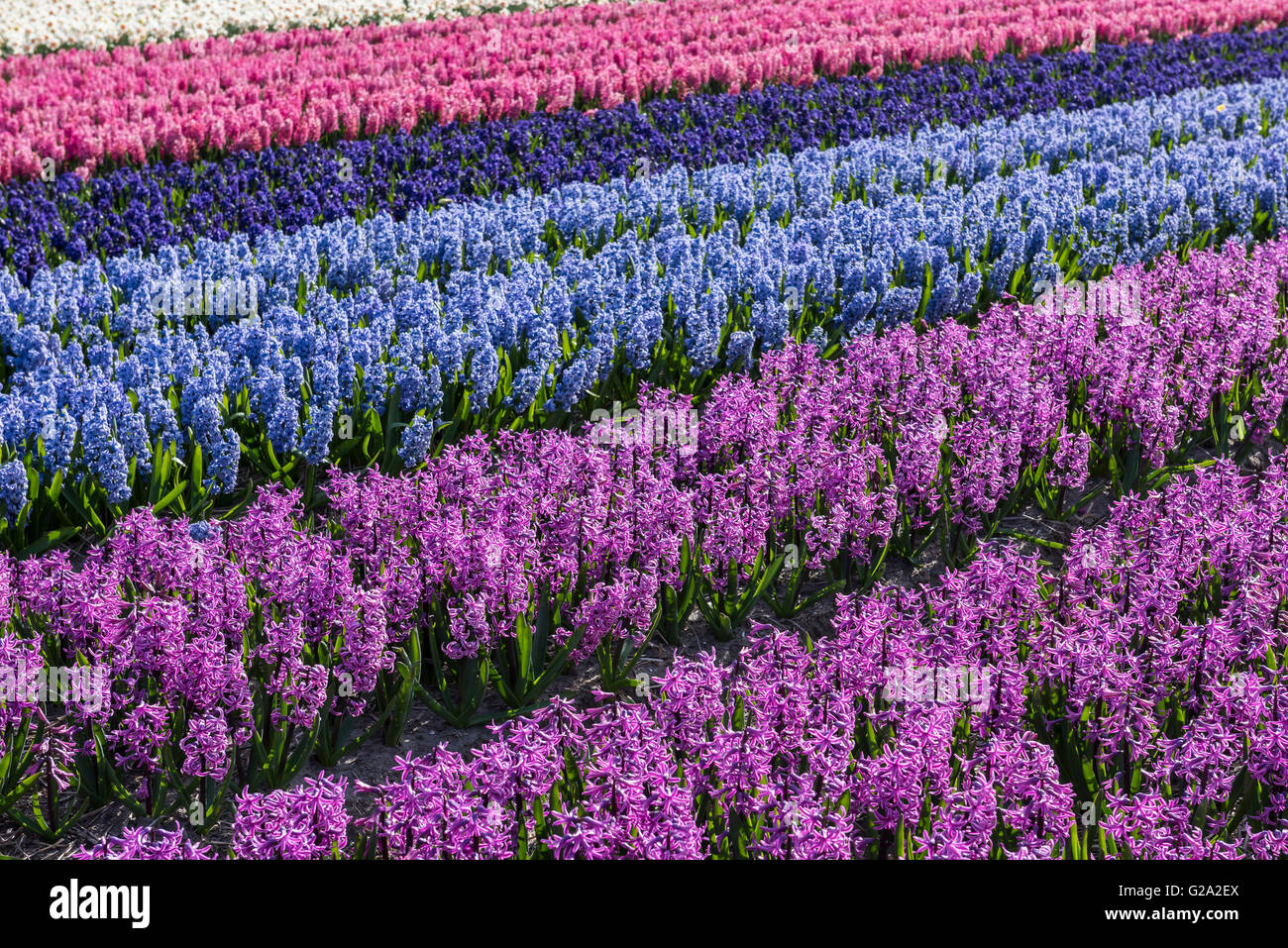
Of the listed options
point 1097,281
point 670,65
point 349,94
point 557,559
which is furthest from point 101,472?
point 670,65

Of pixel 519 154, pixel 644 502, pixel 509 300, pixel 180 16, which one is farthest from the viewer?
pixel 180 16

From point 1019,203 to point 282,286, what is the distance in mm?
→ 5215

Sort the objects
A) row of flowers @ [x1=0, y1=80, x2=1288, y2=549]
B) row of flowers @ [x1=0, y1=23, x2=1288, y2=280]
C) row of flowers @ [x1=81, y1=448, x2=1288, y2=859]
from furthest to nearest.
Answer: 1. row of flowers @ [x1=0, y1=23, x2=1288, y2=280]
2. row of flowers @ [x1=0, y1=80, x2=1288, y2=549]
3. row of flowers @ [x1=81, y1=448, x2=1288, y2=859]

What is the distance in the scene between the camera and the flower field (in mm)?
3252

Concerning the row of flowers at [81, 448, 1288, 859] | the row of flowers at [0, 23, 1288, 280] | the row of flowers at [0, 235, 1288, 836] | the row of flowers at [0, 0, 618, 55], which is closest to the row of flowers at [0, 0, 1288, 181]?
the row of flowers at [0, 23, 1288, 280]

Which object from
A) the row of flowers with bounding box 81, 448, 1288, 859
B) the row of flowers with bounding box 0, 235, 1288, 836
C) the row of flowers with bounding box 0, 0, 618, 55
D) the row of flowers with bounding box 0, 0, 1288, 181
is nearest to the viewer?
the row of flowers with bounding box 81, 448, 1288, 859

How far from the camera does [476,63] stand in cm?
1563

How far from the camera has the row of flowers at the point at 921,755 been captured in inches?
115

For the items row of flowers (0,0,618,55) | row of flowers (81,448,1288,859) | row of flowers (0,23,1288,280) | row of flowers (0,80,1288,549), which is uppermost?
row of flowers (0,0,618,55)

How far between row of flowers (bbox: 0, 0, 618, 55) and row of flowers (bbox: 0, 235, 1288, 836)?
1704cm

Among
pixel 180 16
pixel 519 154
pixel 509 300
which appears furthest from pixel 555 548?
pixel 180 16

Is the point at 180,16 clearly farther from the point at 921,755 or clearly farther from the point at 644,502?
the point at 921,755

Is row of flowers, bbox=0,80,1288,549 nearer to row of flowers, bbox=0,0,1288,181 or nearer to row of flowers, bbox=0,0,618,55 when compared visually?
row of flowers, bbox=0,0,1288,181

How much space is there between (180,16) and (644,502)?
19.9m
